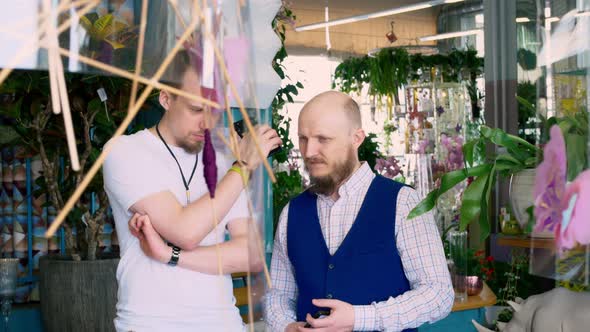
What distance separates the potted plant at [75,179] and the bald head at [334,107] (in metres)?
1.27

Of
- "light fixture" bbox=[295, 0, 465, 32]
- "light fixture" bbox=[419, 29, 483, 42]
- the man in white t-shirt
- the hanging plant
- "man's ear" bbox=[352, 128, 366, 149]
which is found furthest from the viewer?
"light fixture" bbox=[295, 0, 465, 32]

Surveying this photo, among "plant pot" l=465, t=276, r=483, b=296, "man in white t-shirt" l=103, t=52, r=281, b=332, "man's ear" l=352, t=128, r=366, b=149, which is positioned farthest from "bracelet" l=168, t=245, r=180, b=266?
"plant pot" l=465, t=276, r=483, b=296

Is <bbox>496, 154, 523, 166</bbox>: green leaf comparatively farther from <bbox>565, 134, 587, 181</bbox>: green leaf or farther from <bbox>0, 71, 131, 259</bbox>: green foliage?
<bbox>0, 71, 131, 259</bbox>: green foliage

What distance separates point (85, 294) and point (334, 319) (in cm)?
162

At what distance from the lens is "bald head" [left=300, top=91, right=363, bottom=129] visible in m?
2.05

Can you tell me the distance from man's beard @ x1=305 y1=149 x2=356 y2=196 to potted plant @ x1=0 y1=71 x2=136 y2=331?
131 centimetres

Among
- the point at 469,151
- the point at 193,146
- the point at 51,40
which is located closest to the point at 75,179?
the point at 469,151

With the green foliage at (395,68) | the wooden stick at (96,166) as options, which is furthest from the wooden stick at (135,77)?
the green foliage at (395,68)

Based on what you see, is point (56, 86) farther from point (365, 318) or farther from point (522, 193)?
point (365, 318)

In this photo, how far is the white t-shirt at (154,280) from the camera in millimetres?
1316

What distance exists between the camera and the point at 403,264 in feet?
6.61

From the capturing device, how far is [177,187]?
127 centimetres

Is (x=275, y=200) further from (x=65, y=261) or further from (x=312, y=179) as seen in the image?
(x=312, y=179)

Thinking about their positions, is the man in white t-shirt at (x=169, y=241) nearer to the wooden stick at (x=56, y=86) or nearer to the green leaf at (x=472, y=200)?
the green leaf at (x=472, y=200)
